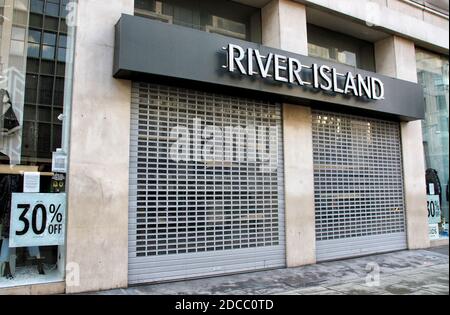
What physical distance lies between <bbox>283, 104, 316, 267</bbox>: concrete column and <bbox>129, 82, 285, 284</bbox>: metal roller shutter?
0.19 meters

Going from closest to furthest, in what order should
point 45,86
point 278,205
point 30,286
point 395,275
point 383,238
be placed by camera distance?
point 30,286, point 45,86, point 395,275, point 278,205, point 383,238

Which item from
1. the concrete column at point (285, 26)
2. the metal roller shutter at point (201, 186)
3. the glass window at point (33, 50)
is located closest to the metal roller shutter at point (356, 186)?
the metal roller shutter at point (201, 186)

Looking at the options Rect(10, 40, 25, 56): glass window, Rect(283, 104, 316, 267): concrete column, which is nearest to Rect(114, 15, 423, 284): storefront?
Rect(283, 104, 316, 267): concrete column

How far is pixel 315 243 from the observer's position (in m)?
9.05

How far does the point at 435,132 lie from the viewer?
12.1 m

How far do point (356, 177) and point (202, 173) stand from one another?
4679 mm

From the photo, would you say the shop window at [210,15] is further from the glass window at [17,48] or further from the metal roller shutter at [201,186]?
the glass window at [17,48]

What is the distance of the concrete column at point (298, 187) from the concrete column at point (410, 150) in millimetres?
3905

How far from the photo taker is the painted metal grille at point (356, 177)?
9.50 m

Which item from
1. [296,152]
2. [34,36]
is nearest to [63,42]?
[34,36]

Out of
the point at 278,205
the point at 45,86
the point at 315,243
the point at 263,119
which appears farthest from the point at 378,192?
the point at 45,86

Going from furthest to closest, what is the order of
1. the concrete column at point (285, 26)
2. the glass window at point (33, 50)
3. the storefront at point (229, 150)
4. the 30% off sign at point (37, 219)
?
the concrete column at point (285, 26), the storefront at point (229, 150), the glass window at point (33, 50), the 30% off sign at point (37, 219)
